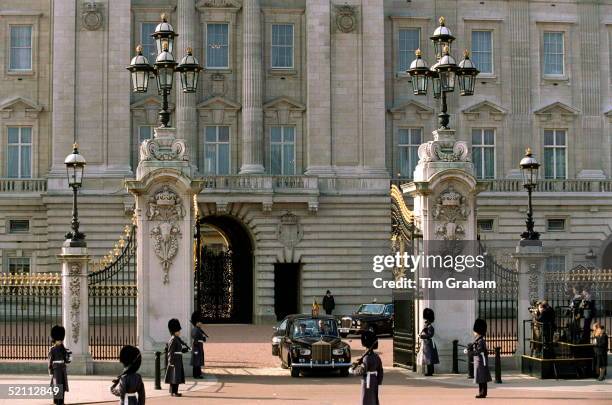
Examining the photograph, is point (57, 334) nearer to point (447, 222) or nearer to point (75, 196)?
point (75, 196)

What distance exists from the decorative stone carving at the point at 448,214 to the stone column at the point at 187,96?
26.2 metres

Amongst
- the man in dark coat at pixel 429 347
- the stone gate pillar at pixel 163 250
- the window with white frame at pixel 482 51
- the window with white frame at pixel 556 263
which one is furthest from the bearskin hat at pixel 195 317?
the window with white frame at pixel 482 51

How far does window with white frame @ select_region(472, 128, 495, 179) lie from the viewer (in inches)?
2309

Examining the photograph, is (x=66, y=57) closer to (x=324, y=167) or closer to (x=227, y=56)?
(x=227, y=56)

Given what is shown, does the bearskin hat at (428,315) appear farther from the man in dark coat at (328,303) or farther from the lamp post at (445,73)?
the man in dark coat at (328,303)

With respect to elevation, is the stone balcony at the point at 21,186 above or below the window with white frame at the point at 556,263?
above

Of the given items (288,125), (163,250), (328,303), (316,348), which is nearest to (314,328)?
(316,348)

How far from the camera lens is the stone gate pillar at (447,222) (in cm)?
3025

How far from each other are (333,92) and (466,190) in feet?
84.8

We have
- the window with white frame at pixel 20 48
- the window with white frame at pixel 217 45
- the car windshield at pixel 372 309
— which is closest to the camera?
the car windshield at pixel 372 309

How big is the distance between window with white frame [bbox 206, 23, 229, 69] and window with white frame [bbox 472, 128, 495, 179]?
39.3 feet

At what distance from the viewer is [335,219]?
55.0 metres

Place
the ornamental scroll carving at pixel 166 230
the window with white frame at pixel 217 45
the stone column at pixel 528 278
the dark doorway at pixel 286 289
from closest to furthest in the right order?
the ornamental scroll carving at pixel 166 230, the stone column at pixel 528 278, the dark doorway at pixel 286 289, the window with white frame at pixel 217 45

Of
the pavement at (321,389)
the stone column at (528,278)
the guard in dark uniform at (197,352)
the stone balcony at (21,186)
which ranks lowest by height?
the pavement at (321,389)
